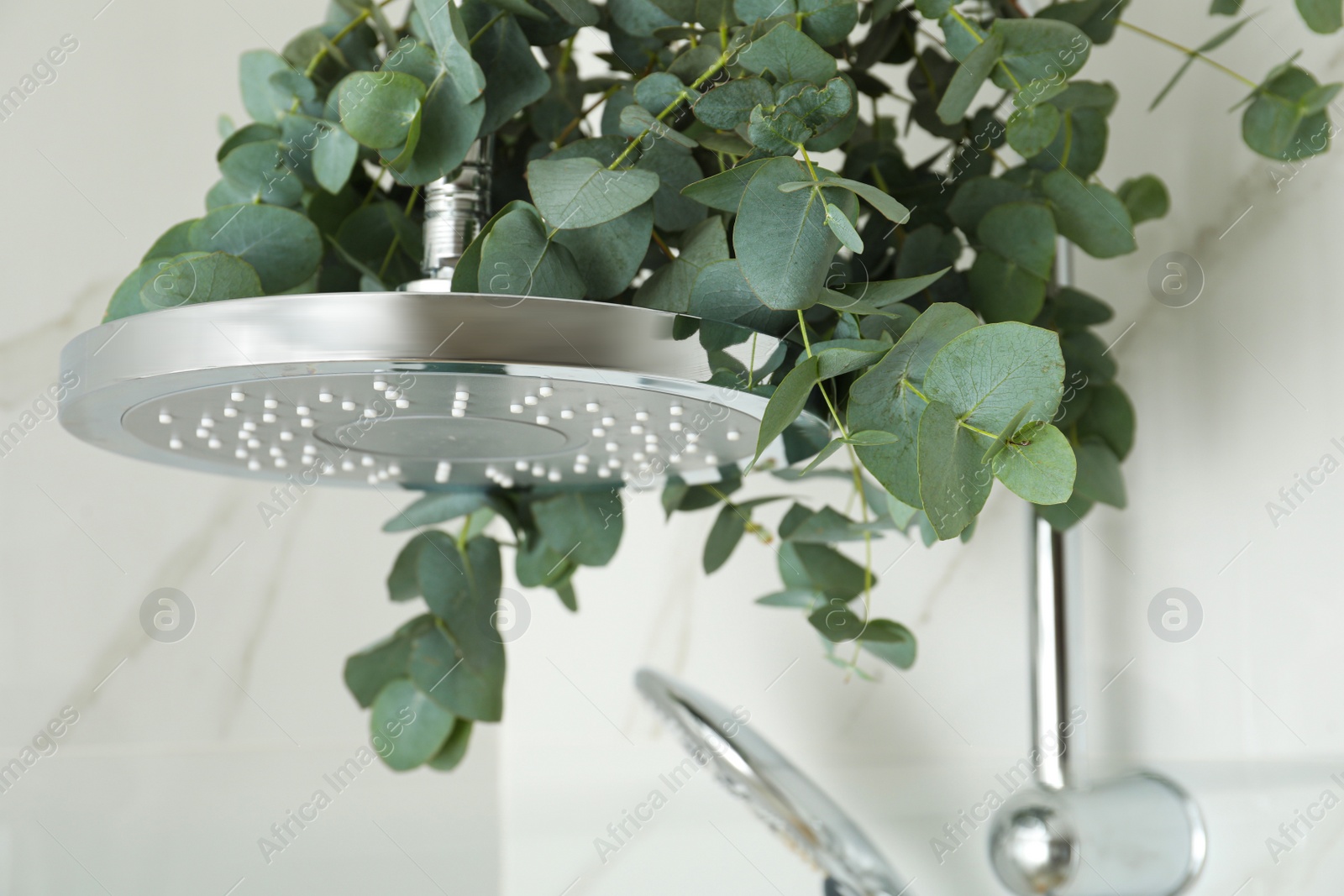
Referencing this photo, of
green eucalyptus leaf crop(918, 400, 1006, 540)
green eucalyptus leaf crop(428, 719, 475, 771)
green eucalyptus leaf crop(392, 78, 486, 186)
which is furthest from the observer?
green eucalyptus leaf crop(428, 719, 475, 771)

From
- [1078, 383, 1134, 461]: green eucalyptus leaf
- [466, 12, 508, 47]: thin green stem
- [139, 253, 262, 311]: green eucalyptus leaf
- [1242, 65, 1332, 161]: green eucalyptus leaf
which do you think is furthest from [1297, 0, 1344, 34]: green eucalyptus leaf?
[139, 253, 262, 311]: green eucalyptus leaf

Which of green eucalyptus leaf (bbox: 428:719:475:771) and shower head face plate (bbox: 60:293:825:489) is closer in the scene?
shower head face plate (bbox: 60:293:825:489)

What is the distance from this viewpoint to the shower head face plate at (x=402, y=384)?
293 millimetres

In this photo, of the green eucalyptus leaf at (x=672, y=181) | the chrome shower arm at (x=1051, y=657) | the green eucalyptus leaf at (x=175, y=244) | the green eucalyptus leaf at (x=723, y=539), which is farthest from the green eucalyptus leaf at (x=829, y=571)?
Result: the green eucalyptus leaf at (x=175, y=244)

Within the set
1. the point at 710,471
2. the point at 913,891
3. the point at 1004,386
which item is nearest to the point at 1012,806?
the point at 913,891

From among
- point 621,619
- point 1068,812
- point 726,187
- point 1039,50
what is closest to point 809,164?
point 726,187

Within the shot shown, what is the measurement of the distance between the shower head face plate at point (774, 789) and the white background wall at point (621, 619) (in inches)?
9.2

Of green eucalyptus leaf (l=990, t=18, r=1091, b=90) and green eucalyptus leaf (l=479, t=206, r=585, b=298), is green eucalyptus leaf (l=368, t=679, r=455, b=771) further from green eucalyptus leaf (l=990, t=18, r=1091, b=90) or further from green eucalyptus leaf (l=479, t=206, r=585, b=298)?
green eucalyptus leaf (l=990, t=18, r=1091, b=90)

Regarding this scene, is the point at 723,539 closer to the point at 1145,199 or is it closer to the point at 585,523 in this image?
the point at 585,523

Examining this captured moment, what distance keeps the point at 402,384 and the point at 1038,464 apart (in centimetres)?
19

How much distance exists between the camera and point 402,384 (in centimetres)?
32

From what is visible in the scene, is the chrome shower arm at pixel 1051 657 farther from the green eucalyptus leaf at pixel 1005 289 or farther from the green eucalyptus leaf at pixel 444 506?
the green eucalyptus leaf at pixel 444 506

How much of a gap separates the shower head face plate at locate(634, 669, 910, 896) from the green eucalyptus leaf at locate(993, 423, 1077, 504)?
29 centimetres

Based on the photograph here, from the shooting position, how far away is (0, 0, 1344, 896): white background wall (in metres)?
0.66
